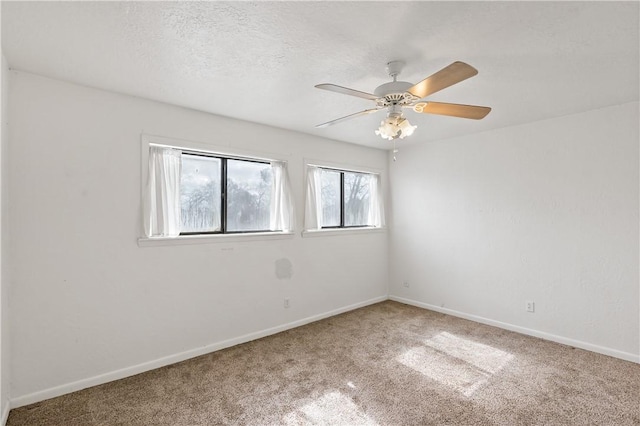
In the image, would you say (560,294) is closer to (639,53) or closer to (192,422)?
(639,53)

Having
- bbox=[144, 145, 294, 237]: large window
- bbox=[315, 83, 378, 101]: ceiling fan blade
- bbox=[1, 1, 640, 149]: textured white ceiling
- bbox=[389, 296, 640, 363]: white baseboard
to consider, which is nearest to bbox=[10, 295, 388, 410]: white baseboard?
bbox=[144, 145, 294, 237]: large window

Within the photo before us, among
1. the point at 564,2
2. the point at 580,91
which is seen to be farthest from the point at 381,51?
the point at 580,91

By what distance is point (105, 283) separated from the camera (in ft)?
8.56

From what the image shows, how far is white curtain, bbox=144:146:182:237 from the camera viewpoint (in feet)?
9.30

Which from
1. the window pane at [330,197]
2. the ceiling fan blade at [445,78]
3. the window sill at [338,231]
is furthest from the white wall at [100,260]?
the ceiling fan blade at [445,78]

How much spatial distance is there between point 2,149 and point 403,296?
478cm

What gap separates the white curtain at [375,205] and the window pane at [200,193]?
8.21 feet

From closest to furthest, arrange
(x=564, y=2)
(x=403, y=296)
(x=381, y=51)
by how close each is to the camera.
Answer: (x=564, y=2) < (x=381, y=51) < (x=403, y=296)

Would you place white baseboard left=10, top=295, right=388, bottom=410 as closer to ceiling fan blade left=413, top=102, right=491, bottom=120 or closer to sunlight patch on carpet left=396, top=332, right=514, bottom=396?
sunlight patch on carpet left=396, top=332, right=514, bottom=396

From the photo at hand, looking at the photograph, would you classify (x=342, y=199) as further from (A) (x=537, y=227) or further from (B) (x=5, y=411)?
(B) (x=5, y=411)

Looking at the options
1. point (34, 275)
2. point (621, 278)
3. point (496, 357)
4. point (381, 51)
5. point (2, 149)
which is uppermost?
point (381, 51)

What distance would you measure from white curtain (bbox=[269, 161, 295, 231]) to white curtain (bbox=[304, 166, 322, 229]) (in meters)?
0.27

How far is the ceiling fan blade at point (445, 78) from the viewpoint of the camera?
1.59 m

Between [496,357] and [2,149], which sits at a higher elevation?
[2,149]
